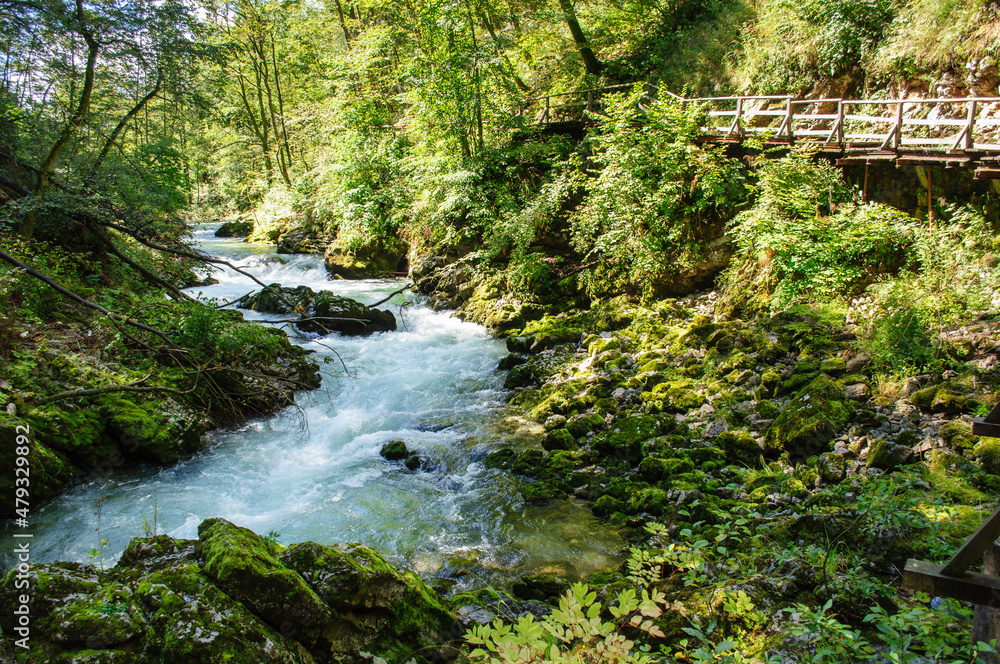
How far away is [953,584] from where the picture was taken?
216 centimetres

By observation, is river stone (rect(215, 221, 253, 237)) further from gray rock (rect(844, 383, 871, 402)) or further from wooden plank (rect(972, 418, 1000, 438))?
wooden plank (rect(972, 418, 1000, 438))

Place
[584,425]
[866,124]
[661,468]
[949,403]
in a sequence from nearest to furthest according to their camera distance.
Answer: [949,403]
[661,468]
[584,425]
[866,124]

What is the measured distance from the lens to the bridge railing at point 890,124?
8211mm

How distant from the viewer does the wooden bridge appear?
25.6ft

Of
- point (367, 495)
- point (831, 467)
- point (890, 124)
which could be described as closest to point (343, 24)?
point (890, 124)

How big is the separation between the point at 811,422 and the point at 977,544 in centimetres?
465

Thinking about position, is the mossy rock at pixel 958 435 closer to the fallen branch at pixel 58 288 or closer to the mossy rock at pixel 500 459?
the mossy rock at pixel 500 459

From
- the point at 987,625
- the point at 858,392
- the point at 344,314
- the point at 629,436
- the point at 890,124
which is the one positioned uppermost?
the point at 890,124

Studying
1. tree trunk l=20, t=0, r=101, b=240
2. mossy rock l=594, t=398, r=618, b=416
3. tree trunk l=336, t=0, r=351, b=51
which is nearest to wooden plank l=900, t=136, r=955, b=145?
mossy rock l=594, t=398, r=618, b=416

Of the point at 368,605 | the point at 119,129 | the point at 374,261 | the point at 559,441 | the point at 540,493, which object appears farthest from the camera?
the point at 374,261

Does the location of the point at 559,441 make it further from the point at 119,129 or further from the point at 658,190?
the point at 119,129

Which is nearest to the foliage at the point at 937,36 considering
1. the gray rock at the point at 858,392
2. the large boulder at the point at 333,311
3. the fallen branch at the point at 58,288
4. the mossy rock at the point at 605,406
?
the gray rock at the point at 858,392

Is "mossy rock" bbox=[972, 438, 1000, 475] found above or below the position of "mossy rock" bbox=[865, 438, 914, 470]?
above

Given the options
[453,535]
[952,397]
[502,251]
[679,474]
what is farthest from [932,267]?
[502,251]
